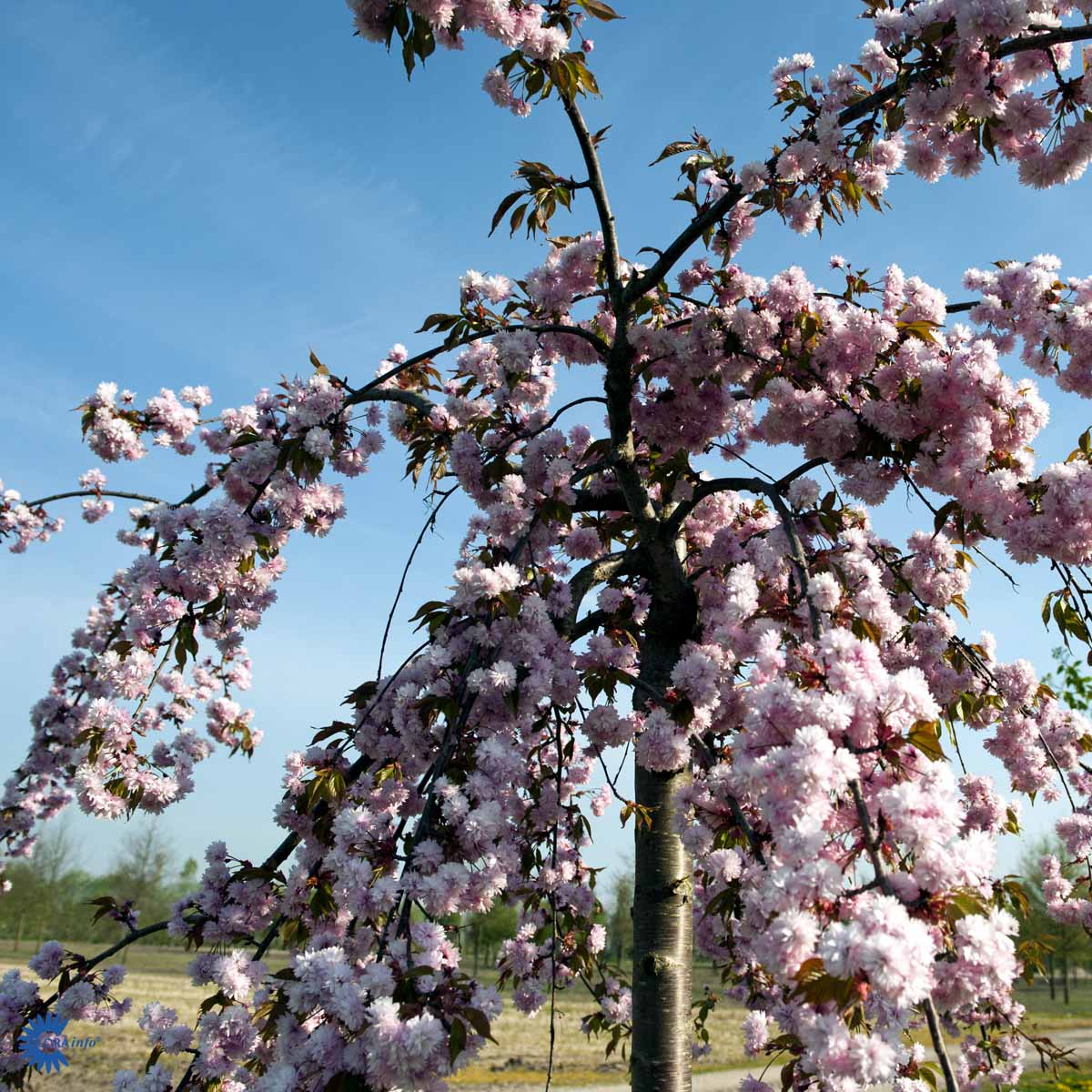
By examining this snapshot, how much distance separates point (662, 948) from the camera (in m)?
3.72

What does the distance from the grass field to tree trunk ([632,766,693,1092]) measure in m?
4.75

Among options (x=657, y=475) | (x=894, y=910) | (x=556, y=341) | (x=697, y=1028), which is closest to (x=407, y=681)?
(x=657, y=475)

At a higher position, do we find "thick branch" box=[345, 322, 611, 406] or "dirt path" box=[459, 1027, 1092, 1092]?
"thick branch" box=[345, 322, 611, 406]

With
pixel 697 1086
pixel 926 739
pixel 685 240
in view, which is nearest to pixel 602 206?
pixel 685 240

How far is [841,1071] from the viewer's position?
62.4 inches

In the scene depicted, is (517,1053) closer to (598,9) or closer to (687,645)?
(687,645)

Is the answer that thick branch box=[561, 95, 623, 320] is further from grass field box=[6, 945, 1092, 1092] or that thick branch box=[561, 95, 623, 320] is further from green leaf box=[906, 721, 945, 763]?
grass field box=[6, 945, 1092, 1092]

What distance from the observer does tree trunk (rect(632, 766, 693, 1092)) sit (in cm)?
356

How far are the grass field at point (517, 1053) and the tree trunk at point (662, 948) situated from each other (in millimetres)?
4753

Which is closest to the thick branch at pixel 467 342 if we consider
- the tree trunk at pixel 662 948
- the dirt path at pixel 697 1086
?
the tree trunk at pixel 662 948

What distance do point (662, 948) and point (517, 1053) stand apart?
46.8ft

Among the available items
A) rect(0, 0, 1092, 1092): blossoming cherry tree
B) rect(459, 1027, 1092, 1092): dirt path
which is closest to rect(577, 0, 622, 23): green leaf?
rect(0, 0, 1092, 1092): blossoming cherry tree

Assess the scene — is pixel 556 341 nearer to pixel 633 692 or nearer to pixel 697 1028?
pixel 633 692

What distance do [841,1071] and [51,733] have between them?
7854 millimetres
